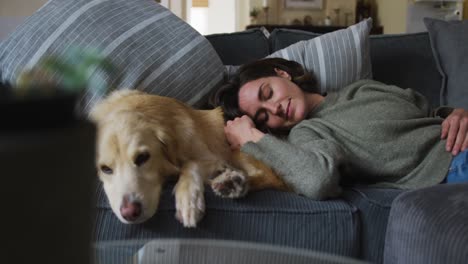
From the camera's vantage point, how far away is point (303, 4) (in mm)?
5602

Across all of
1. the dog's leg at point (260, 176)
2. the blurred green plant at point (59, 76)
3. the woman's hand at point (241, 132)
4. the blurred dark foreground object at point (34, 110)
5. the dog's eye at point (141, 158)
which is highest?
the blurred green plant at point (59, 76)

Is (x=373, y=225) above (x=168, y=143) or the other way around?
the other way around

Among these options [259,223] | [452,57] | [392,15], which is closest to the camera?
[259,223]

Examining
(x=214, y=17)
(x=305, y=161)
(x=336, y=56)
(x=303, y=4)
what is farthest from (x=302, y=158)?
(x=214, y=17)

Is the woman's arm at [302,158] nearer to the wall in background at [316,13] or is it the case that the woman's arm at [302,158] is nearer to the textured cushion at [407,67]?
the textured cushion at [407,67]

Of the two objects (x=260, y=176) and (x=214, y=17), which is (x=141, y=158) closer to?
(x=260, y=176)

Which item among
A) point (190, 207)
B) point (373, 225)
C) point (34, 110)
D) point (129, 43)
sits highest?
point (34, 110)

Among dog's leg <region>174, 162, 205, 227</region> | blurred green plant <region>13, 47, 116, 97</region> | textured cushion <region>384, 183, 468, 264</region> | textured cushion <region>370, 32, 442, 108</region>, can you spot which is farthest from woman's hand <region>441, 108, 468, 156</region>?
blurred green plant <region>13, 47, 116, 97</region>

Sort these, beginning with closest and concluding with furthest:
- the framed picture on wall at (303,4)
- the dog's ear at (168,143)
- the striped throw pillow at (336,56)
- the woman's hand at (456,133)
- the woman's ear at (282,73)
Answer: the dog's ear at (168,143), the woman's hand at (456,133), the woman's ear at (282,73), the striped throw pillow at (336,56), the framed picture on wall at (303,4)

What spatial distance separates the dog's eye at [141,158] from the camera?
1242 millimetres

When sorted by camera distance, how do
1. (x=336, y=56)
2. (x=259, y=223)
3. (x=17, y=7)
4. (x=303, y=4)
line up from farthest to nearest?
(x=303, y=4) < (x=17, y=7) < (x=336, y=56) < (x=259, y=223)

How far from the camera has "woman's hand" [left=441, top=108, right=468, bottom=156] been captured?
59.6 inches

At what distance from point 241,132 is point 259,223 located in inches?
16.7

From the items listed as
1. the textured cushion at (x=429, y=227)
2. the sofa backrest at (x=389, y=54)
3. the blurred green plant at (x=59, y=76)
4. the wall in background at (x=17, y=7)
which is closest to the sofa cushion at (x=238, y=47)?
the sofa backrest at (x=389, y=54)
